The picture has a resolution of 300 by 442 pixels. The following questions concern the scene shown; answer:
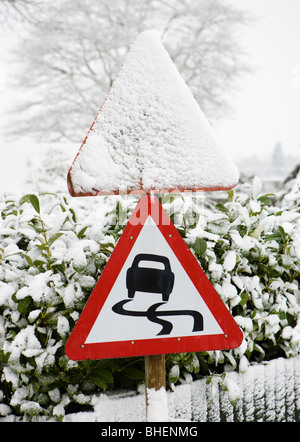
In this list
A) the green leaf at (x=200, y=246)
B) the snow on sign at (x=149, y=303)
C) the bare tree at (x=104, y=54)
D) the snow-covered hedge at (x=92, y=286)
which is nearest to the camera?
the snow on sign at (x=149, y=303)

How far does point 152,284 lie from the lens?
1336mm

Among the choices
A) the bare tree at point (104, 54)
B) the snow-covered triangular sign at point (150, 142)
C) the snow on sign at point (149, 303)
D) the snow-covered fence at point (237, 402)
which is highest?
the bare tree at point (104, 54)

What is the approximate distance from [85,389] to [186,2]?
63.7 ft

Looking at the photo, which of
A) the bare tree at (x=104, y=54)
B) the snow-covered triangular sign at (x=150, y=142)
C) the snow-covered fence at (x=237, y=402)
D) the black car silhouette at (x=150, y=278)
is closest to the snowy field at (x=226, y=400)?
the snow-covered fence at (x=237, y=402)

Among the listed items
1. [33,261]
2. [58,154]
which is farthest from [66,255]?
[58,154]

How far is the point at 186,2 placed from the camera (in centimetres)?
1800

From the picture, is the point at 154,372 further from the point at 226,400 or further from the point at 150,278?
the point at 226,400

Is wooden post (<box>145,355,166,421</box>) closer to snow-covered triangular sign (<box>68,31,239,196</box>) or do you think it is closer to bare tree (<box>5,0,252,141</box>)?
snow-covered triangular sign (<box>68,31,239,196</box>)

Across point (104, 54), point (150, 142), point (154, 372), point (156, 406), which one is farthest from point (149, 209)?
point (104, 54)

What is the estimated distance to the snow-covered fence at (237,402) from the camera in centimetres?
157

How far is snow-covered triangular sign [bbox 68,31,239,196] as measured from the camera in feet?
4.30

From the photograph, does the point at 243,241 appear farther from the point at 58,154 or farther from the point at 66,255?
the point at 58,154

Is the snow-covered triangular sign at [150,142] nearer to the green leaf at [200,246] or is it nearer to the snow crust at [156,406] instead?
the green leaf at [200,246]

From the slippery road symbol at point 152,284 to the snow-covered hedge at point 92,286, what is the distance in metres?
0.23
